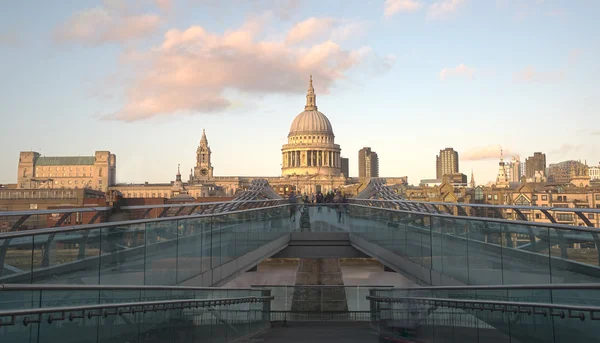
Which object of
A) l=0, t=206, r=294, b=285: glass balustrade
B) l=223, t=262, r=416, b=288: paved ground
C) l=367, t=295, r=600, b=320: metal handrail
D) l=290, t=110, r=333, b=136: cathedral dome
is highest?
l=290, t=110, r=333, b=136: cathedral dome

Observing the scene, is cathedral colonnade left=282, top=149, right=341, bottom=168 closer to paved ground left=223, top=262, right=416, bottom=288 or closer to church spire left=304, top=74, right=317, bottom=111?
church spire left=304, top=74, right=317, bottom=111

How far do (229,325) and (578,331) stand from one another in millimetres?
6777

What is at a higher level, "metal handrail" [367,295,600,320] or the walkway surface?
"metal handrail" [367,295,600,320]

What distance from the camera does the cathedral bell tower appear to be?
586ft

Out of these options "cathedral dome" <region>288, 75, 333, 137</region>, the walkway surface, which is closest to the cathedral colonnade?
"cathedral dome" <region>288, 75, 333, 137</region>

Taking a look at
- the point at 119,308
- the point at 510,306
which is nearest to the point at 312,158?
the point at 510,306

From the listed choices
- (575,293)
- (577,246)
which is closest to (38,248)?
→ (575,293)

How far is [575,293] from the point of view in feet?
17.7

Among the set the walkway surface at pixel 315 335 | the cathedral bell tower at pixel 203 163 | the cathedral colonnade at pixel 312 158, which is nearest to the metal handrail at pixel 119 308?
the walkway surface at pixel 315 335

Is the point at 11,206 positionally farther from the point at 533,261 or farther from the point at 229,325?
the point at 533,261

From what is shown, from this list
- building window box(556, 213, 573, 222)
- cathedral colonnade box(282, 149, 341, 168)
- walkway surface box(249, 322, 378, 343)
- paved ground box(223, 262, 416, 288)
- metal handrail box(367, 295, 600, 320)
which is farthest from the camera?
cathedral colonnade box(282, 149, 341, 168)

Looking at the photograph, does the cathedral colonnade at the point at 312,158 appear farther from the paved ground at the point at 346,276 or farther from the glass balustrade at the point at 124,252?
the glass balustrade at the point at 124,252

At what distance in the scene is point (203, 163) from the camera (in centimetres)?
18062

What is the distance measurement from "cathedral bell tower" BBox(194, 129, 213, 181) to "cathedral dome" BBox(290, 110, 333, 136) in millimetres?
30166
